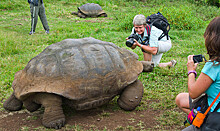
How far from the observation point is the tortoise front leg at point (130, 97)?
316 cm

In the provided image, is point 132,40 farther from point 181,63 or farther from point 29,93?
point 29,93

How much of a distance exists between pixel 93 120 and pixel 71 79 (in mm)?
648

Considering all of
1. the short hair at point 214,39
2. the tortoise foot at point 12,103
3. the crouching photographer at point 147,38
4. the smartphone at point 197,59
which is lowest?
the tortoise foot at point 12,103

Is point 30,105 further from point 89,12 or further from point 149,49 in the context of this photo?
point 89,12

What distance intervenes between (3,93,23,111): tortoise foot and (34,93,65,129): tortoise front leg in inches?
21.7

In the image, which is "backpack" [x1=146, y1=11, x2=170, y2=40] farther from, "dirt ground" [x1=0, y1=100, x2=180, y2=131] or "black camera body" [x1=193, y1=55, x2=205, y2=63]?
"black camera body" [x1=193, y1=55, x2=205, y2=63]

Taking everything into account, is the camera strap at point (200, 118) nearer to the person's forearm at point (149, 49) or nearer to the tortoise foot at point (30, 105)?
the tortoise foot at point (30, 105)

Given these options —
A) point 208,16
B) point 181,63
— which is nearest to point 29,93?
point 181,63

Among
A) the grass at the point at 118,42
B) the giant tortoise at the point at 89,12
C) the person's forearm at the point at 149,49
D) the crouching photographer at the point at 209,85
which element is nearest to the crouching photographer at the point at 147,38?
the person's forearm at the point at 149,49

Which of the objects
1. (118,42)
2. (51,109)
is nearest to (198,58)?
(51,109)

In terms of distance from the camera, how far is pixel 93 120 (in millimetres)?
2998

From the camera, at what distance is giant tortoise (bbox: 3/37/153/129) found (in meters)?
2.70

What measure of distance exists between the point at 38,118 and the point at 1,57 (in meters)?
2.86

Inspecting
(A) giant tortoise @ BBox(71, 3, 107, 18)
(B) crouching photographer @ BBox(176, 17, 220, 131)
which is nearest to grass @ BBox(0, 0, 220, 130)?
(A) giant tortoise @ BBox(71, 3, 107, 18)
